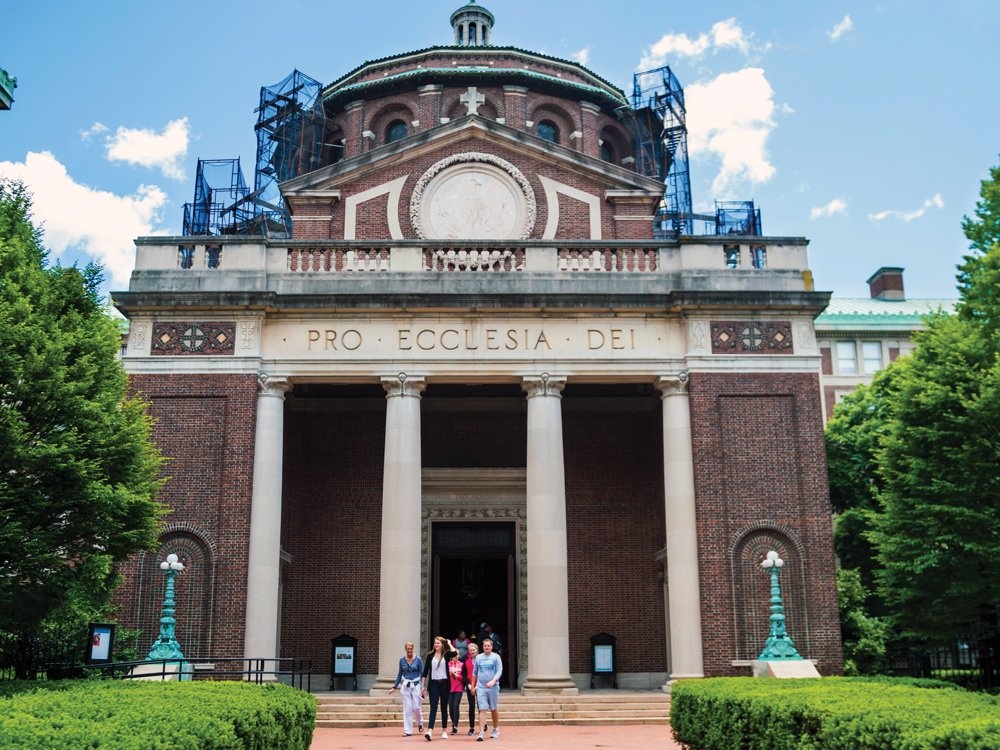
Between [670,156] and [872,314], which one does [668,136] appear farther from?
[872,314]

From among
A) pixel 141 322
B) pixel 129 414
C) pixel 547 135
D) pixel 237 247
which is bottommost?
pixel 129 414

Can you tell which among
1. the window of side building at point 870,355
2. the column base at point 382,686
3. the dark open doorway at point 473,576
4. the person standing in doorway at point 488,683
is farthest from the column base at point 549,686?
the window of side building at point 870,355

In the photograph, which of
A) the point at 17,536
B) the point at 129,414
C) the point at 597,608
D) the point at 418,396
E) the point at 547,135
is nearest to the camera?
the point at 17,536

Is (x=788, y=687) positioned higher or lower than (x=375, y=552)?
lower

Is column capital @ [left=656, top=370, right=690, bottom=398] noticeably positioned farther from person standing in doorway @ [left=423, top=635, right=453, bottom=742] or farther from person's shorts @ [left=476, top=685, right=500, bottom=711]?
person's shorts @ [left=476, top=685, right=500, bottom=711]

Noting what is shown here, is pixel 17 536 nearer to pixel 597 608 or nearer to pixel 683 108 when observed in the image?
pixel 597 608

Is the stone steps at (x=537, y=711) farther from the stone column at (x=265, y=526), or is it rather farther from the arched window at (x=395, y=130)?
the arched window at (x=395, y=130)

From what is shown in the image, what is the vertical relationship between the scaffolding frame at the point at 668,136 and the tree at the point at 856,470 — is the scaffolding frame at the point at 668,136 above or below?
above

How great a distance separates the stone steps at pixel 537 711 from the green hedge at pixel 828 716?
5.19m

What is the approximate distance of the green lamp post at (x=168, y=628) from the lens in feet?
66.2

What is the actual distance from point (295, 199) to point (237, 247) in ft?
12.9

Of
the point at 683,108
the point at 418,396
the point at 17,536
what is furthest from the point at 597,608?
the point at 683,108

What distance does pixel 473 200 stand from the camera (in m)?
27.7

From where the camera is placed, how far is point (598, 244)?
81.7 feet
